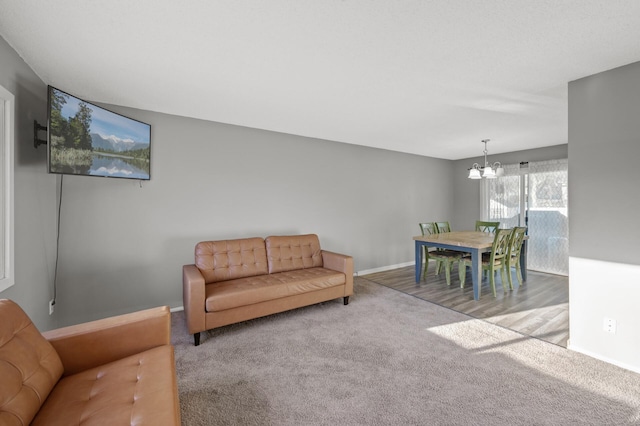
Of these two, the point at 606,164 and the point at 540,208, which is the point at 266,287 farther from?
the point at 540,208

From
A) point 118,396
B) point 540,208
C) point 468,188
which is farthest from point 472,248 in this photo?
point 118,396

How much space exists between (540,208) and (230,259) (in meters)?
5.66

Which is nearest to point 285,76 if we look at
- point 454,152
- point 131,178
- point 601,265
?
point 131,178

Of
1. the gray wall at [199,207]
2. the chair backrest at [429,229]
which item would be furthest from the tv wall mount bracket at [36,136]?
the chair backrest at [429,229]

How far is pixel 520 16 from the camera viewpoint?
1615 millimetres

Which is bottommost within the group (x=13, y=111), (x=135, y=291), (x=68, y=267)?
(x=135, y=291)

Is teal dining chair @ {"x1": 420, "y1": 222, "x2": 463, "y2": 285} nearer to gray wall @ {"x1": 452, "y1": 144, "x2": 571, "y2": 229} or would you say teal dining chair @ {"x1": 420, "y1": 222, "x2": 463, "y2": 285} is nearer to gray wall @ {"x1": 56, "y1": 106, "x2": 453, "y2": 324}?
gray wall @ {"x1": 56, "y1": 106, "x2": 453, "y2": 324}

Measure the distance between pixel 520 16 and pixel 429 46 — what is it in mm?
517

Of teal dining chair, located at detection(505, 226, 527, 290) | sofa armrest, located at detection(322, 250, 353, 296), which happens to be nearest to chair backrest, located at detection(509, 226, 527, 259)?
teal dining chair, located at detection(505, 226, 527, 290)

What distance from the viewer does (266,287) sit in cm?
288

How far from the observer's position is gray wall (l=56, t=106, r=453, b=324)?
2.88m

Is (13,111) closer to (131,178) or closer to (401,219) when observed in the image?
(131,178)

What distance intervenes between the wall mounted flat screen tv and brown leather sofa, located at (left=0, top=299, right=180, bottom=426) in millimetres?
1395

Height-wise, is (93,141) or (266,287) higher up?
(93,141)
